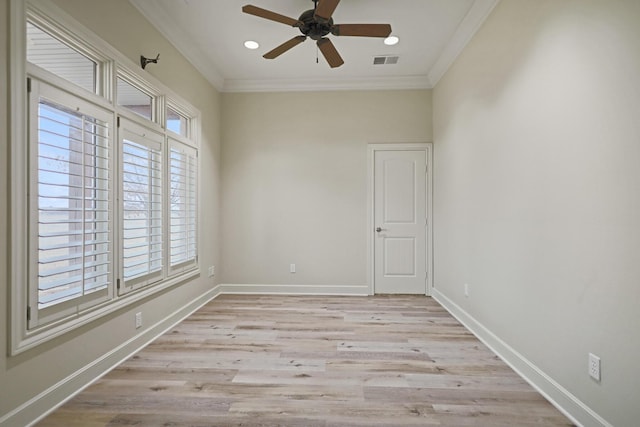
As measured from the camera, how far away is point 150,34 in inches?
110

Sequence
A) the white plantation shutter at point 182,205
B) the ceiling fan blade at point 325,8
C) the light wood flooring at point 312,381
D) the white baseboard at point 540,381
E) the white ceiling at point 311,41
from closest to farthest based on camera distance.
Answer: the white baseboard at point 540,381, the light wood flooring at point 312,381, the ceiling fan blade at point 325,8, the white ceiling at point 311,41, the white plantation shutter at point 182,205

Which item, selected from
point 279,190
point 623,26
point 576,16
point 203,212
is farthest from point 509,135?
point 203,212

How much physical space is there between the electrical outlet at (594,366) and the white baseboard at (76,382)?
9.88 ft

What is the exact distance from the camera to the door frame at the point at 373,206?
4371mm

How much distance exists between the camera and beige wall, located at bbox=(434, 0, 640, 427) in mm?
1475

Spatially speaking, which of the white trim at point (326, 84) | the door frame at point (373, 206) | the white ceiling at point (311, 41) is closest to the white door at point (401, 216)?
the door frame at point (373, 206)

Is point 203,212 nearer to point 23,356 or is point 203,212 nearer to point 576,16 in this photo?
point 23,356

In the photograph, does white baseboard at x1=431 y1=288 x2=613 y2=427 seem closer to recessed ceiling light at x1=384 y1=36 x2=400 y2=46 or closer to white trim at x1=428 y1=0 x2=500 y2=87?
white trim at x1=428 y1=0 x2=500 y2=87

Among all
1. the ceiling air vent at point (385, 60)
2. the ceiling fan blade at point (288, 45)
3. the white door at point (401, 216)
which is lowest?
the white door at point (401, 216)

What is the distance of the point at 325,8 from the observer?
221 cm

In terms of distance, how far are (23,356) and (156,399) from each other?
2.45ft

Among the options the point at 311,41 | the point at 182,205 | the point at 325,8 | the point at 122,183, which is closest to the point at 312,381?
the point at 122,183

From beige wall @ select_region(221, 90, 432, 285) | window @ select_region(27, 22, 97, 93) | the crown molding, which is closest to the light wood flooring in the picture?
beige wall @ select_region(221, 90, 432, 285)

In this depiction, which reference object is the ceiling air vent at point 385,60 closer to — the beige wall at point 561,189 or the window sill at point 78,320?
the beige wall at point 561,189
